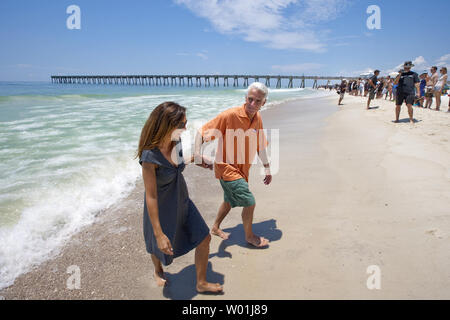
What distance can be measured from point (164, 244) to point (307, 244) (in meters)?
1.64

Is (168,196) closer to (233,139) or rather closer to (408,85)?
(233,139)

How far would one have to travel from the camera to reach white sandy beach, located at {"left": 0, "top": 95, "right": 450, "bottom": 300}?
7.30 feet

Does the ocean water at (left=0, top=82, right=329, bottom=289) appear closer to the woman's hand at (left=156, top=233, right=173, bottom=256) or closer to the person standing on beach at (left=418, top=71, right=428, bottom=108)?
the woman's hand at (left=156, top=233, right=173, bottom=256)

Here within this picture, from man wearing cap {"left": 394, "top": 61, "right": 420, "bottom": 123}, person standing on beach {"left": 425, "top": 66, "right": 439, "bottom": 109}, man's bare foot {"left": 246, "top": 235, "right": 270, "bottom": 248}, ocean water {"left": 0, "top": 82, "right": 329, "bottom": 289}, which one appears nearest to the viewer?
man's bare foot {"left": 246, "top": 235, "right": 270, "bottom": 248}

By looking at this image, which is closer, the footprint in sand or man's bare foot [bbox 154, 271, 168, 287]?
man's bare foot [bbox 154, 271, 168, 287]

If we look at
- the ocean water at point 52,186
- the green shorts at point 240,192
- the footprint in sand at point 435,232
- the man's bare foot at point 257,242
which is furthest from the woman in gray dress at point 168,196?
the footprint in sand at point 435,232

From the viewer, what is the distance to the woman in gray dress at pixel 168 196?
1790 mm

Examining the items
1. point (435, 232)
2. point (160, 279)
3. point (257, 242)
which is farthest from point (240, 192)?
point (435, 232)

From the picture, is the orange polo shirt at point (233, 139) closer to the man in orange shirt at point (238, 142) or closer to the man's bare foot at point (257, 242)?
the man in orange shirt at point (238, 142)

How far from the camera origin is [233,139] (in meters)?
2.65

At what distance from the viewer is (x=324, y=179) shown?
4.42 m

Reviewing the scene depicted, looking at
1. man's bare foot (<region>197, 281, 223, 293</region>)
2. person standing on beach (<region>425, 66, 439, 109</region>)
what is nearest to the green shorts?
man's bare foot (<region>197, 281, 223, 293</region>)

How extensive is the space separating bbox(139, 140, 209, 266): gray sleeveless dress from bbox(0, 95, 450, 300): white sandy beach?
1.68 ft
